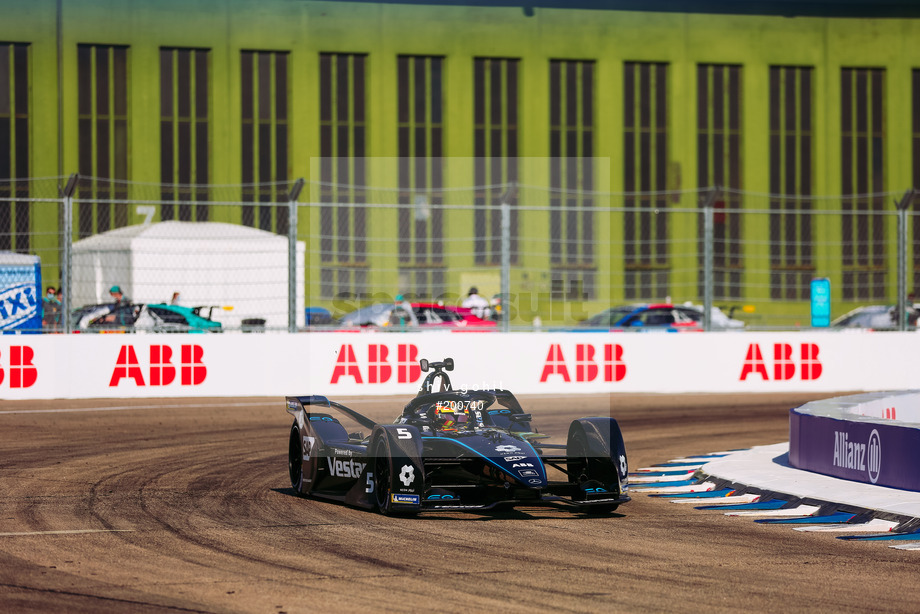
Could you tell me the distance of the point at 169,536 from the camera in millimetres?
8023

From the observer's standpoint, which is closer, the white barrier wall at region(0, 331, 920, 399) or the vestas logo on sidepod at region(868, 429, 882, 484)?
the vestas logo on sidepod at region(868, 429, 882, 484)

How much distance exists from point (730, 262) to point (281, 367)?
25.1 metres

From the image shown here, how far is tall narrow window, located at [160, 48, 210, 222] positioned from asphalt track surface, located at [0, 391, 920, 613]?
91.1 ft

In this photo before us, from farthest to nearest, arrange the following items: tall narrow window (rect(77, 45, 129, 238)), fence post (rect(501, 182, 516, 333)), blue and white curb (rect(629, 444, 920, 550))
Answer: tall narrow window (rect(77, 45, 129, 238)) < fence post (rect(501, 182, 516, 333)) < blue and white curb (rect(629, 444, 920, 550))

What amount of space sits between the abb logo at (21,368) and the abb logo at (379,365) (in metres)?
4.33

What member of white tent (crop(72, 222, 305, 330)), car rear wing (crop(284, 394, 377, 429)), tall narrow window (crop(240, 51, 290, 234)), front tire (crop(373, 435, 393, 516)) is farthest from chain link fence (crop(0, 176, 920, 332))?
front tire (crop(373, 435, 393, 516))

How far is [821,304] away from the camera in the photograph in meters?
21.9

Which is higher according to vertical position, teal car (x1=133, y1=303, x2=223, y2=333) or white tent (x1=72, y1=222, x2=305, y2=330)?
white tent (x1=72, y1=222, x2=305, y2=330)

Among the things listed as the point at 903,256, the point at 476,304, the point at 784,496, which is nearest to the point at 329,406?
the point at 784,496

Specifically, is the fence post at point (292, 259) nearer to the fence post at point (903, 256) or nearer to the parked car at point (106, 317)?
the parked car at point (106, 317)

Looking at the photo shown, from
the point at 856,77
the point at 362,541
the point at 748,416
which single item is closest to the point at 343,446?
the point at 362,541

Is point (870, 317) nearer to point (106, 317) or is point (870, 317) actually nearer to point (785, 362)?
point (785, 362)

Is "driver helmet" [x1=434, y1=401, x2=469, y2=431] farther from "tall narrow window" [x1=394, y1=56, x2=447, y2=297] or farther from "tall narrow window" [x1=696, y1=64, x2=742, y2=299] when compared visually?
"tall narrow window" [x1=696, y1=64, x2=742, y2=299]

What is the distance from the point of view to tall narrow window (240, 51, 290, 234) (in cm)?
3956
